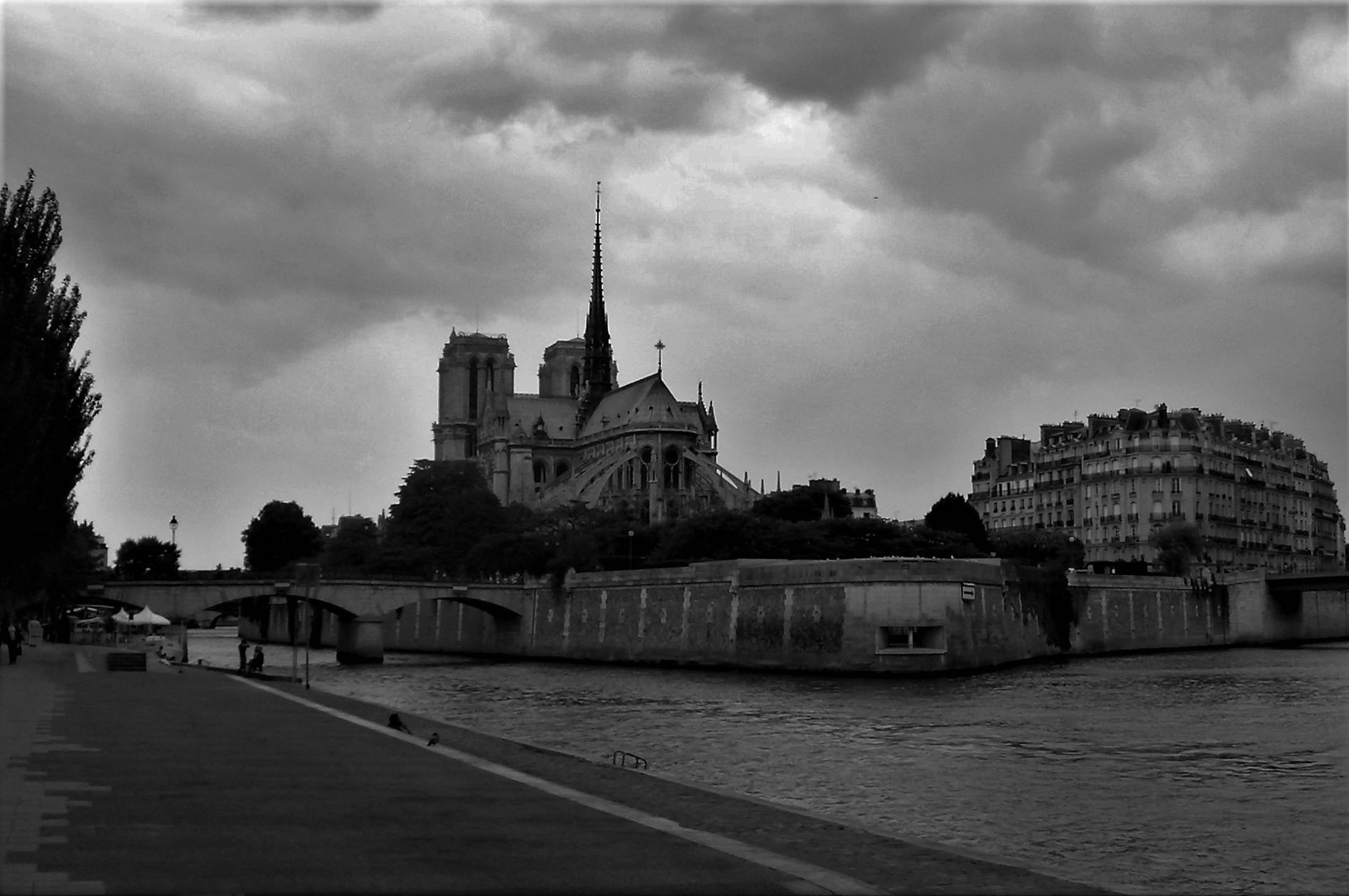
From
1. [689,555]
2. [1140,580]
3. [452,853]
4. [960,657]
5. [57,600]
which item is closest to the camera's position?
[452,853]

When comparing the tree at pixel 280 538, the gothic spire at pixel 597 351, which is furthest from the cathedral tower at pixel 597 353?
the tree at pixel 280 538

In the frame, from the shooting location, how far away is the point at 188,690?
1499 inches

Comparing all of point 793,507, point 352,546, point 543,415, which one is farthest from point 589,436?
point 793,507

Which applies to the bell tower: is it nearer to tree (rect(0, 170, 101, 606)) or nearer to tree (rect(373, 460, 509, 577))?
tree (rect(373, 460, 509, 577))

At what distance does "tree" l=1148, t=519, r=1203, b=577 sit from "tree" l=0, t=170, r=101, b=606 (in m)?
69.6

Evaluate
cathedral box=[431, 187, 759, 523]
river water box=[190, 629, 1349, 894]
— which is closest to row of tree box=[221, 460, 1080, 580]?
cathedral box=[431, 187, 759, 523]

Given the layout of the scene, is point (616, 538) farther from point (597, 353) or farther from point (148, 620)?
point (597, 353)

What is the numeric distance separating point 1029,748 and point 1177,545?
7596 cm

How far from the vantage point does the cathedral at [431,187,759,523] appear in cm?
14650

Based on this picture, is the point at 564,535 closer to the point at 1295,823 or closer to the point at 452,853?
the point at 1295,823

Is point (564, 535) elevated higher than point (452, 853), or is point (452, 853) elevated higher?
point (564, 535)

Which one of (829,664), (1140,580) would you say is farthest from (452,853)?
(1140,580)

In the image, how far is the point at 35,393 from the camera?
3039cm

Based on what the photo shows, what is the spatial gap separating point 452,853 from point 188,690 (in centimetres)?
2611
